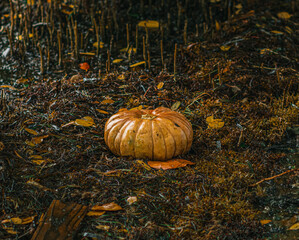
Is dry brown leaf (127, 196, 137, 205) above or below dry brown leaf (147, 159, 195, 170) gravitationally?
below

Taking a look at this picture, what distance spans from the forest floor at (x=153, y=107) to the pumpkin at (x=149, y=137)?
0.12 m

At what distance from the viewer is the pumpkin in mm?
3053

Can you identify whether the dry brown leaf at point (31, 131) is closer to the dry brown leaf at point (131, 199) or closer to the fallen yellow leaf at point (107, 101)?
the fallen yellow leaf at point (107, 101)

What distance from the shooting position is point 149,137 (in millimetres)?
3045

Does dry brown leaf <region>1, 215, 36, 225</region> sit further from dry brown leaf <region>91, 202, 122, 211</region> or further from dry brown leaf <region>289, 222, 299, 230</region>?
dry brown leaf <region>289, 222, 299, 230</region>

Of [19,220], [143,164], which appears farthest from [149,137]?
[19,220]

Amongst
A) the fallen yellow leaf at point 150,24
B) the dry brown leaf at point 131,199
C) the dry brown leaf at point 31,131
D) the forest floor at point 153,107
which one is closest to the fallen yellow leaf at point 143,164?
the forest floor at point 153,107

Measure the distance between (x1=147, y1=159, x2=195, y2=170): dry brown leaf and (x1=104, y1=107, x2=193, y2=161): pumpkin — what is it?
0.05 meters

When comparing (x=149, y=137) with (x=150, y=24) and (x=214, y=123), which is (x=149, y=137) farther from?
(x=150, y=24)

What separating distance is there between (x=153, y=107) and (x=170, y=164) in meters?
1.08

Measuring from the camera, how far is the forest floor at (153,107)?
2590mm

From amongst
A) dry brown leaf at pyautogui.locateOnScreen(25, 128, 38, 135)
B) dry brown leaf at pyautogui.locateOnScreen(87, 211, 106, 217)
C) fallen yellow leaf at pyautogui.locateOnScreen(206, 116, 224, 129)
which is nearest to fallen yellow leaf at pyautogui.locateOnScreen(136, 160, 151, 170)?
dry brown leaf at pyautogui.locateOnScreen(87, 211, 106, 217)

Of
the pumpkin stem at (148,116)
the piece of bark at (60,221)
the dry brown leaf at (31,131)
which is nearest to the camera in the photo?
the piece of bark at (60,221)

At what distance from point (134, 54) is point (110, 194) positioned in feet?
9.21
